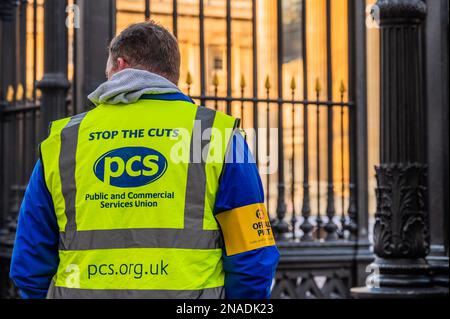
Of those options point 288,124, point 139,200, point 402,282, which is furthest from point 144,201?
point 288,124

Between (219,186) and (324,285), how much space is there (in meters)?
4.68

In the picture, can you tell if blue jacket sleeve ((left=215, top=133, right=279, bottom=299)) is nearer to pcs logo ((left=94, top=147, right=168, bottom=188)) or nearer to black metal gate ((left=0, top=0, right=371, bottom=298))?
pcs logo ((left=94, top=147, right=168, bottom=188))

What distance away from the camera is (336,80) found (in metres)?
7.32

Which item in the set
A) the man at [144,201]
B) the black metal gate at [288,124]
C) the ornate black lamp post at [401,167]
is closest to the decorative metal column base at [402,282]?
the ornate black lamp post at [401,167]

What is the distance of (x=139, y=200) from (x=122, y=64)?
14.2 inches

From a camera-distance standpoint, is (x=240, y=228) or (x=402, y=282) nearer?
(x=240, y=228)

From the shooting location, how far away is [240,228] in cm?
247

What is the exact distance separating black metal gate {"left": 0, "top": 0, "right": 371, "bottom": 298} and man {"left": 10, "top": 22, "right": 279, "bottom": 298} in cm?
389

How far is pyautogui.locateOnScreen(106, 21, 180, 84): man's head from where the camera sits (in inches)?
101

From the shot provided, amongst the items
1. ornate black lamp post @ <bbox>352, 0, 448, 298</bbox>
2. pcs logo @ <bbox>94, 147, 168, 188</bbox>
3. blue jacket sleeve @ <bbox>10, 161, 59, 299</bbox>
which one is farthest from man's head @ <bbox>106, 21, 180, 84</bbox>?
ornate black lamp post @ <bbox>352, 0, 448, 298</bbox>

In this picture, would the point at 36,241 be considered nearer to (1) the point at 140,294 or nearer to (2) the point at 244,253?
(1) the point at 140,294

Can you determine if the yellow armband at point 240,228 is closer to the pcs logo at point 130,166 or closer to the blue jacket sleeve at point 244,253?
the blue jacket sleeve at point 244,253
